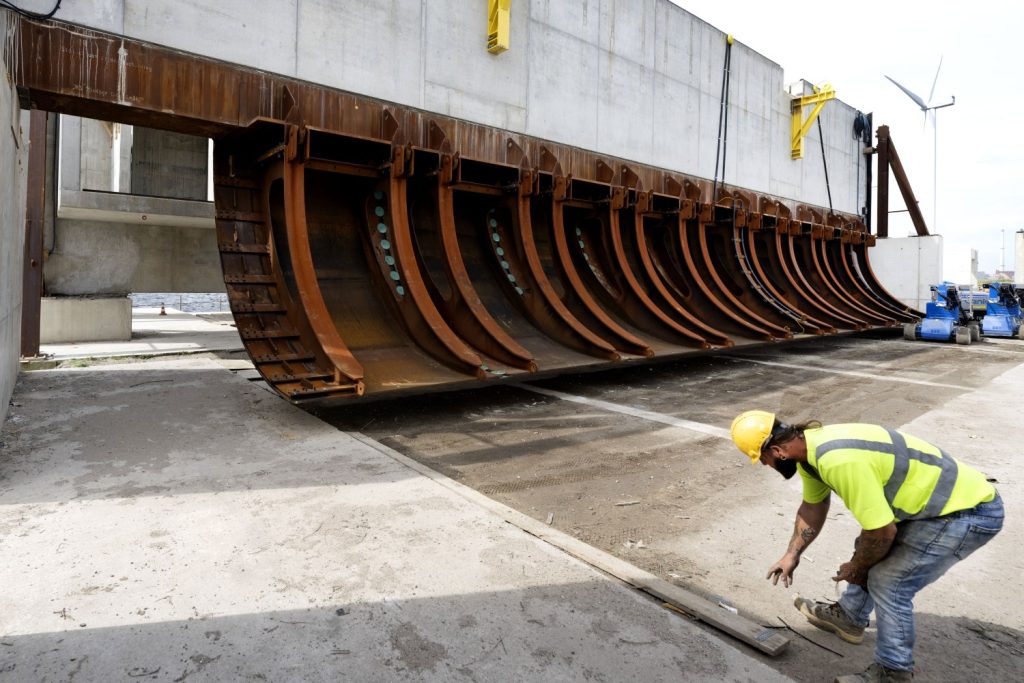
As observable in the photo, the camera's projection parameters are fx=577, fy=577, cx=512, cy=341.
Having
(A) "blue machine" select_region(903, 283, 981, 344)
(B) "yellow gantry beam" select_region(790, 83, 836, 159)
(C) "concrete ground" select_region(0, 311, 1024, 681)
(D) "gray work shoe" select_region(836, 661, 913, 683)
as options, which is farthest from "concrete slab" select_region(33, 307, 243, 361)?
(A) "blue machine" select_region(903, 283, 981, 344)

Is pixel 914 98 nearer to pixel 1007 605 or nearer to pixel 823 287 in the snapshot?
pixel 823 287

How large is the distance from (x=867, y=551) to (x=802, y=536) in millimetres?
233

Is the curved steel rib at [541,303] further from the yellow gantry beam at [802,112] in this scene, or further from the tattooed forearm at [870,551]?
the yellow gantry beam at [802,112]

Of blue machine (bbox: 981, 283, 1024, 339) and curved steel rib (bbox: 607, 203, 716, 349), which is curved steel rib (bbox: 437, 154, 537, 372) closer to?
curved steel rib (bbox: 607, 203, 716, 349)

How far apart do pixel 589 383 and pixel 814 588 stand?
4406 mm

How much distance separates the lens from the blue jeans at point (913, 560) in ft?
5.85

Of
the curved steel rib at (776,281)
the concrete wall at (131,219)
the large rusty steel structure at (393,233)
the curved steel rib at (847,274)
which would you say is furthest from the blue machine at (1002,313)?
the concrete wall at (131,219)

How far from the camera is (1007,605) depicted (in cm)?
224

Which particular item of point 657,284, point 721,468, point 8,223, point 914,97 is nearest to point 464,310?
point 721,468

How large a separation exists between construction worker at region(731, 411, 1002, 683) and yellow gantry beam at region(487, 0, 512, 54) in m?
6.44

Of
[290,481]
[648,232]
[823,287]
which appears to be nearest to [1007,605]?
[290,481]

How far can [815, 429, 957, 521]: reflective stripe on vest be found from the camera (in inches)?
70.2

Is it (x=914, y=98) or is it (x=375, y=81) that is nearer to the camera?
(x=375, y=81)

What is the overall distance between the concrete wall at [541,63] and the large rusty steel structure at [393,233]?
0.71ft
